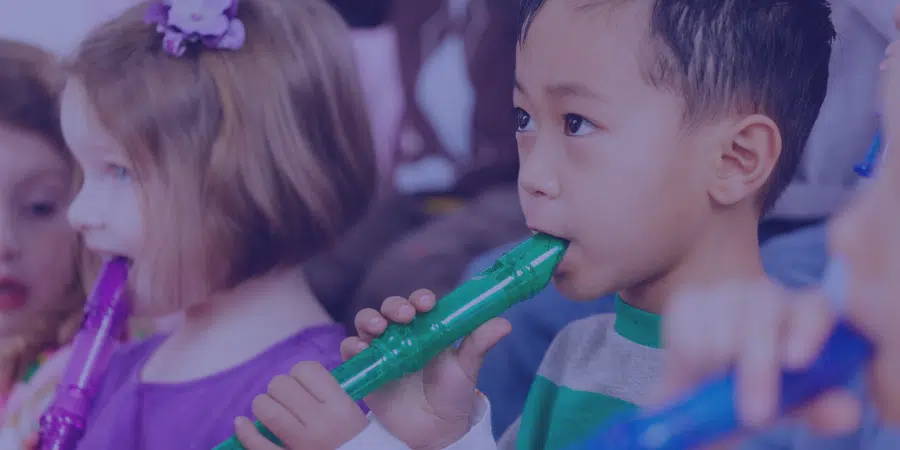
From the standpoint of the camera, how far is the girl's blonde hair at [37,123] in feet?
2.31

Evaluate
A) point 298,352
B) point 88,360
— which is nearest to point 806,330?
point 298,352

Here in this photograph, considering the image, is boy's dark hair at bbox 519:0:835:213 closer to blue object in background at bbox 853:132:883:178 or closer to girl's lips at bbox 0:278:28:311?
blue object in background at bbox 853:132:883:178

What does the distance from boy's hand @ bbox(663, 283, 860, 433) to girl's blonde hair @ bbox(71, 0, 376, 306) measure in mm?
352

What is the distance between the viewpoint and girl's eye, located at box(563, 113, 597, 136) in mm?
414

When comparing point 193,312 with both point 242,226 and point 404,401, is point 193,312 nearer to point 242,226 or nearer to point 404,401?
point 242,226

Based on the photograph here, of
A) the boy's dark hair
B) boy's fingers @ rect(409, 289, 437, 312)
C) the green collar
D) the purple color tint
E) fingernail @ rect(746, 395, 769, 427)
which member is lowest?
the purple color tint

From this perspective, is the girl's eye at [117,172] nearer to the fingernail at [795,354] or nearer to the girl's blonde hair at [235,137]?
the girl's blonde hair at [235,137]

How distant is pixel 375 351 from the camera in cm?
44

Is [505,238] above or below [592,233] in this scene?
below

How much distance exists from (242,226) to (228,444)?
0.55 feet

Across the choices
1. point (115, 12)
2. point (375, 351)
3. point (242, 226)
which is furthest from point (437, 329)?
point (115, 12)

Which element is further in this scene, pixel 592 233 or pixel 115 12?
pixel 115 12

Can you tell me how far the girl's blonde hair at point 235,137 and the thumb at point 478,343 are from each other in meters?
0.18

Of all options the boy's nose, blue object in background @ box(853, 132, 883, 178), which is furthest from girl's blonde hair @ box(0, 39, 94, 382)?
blue object in background @ box(853, 132, 883, 178)
